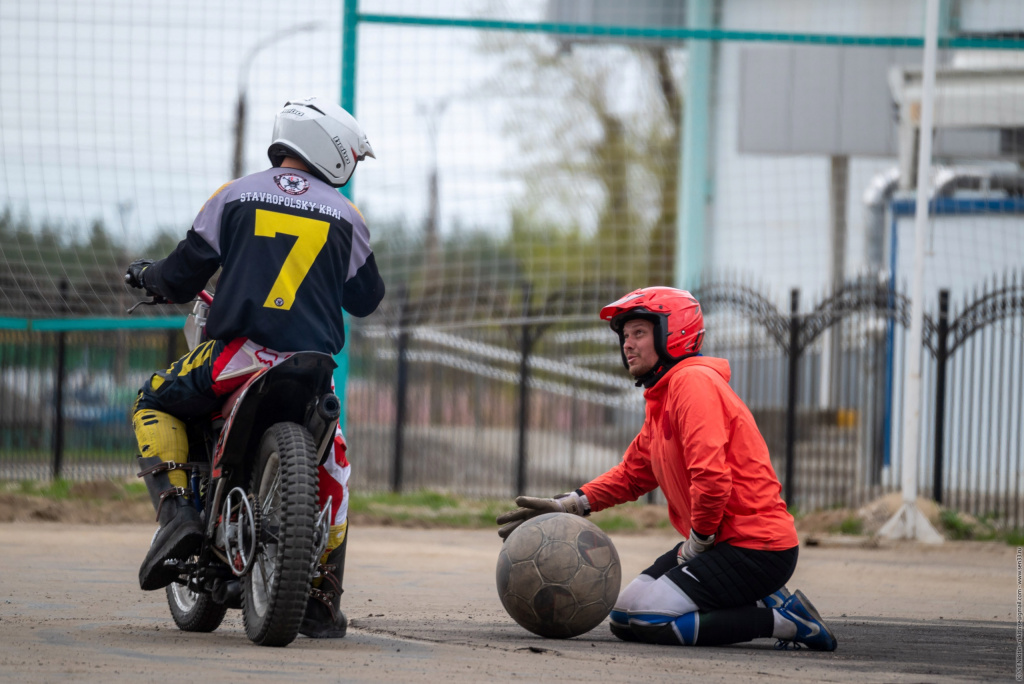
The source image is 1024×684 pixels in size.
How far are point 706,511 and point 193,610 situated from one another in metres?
2.20

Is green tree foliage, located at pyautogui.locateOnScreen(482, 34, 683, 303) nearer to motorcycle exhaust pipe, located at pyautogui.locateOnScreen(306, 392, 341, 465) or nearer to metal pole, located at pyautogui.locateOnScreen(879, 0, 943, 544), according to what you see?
metal pole, located at pyautogui.locateOnScreen(879, 0, 943, 544)

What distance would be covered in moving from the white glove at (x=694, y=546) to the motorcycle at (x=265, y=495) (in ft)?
5.32

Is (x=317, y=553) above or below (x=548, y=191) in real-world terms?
below

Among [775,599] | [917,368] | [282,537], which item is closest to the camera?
[282,537]

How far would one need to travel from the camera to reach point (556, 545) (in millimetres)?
5328

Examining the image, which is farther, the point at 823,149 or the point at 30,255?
the point at 823,149

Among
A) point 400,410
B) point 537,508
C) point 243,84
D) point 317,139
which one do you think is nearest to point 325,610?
point 537,508

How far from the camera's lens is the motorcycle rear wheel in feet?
16.5

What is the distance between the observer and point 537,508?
5.66 m

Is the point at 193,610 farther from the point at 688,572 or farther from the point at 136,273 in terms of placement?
the point at 688,572

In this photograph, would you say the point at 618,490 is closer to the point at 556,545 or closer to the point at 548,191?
A: the point at 556,545

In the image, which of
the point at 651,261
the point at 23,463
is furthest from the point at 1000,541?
the point at 23,463

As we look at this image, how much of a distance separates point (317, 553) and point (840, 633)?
2779 mm

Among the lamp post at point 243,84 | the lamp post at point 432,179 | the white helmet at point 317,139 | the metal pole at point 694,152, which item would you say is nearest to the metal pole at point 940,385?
the metal pole at point 694,152
